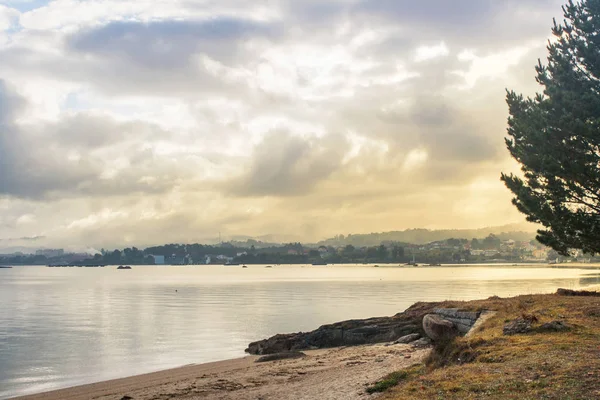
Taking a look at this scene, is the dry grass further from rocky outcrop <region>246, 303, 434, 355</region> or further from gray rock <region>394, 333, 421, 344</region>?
rocky outcrop <region>246, 303, 434, 355</region>

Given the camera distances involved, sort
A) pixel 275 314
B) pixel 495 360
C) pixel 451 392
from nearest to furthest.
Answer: pixel 451 392, pixel 495 360, pixel 275 314

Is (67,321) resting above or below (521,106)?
below

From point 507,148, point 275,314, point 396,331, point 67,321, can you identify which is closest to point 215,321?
point 275,314

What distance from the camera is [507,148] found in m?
30.6

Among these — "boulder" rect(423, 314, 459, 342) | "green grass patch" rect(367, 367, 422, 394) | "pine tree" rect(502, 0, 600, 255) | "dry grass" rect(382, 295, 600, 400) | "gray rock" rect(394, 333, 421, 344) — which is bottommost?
"gray rock" rect(394, 333, 421, 344)

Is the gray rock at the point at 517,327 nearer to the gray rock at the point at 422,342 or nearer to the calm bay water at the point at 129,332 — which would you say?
the gray rock at the point at 422,342

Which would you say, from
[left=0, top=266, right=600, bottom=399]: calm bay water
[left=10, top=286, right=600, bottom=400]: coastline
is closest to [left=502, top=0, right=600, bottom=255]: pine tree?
[left=10, top=286, right=600, bottom=400]: coastline

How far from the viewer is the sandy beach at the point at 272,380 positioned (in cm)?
1895

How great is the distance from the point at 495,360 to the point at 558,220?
42.1 ft

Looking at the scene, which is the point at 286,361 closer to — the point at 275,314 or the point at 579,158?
the point at 579,158

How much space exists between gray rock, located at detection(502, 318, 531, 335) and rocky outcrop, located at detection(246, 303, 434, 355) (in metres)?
12.3

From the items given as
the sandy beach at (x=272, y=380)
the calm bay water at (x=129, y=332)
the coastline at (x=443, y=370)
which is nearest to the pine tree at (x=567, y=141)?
the coastline at (x=443, y=370)

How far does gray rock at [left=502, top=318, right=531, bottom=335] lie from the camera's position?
19.8m

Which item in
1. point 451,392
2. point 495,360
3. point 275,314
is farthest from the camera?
point 275,314
